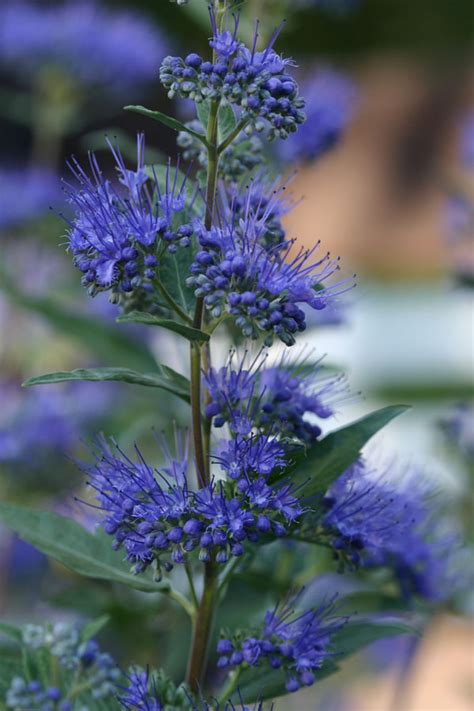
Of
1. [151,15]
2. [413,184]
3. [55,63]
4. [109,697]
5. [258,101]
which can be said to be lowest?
[109,697]

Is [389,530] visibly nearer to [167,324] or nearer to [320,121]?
[167,324]

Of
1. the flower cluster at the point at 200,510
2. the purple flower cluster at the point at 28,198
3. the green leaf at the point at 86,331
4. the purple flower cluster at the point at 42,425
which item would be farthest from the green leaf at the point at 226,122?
the purple flower cluster at the point at 28,198

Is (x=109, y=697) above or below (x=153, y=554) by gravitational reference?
below

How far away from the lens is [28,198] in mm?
1912

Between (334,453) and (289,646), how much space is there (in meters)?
0.15

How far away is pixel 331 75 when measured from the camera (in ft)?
5.11

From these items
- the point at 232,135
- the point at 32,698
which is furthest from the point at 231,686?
the point at 232,135

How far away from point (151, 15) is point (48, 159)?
3.29 m

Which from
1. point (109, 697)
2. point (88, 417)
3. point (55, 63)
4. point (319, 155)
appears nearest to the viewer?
point (109, 697)

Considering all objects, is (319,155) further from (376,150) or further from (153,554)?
(376,150)

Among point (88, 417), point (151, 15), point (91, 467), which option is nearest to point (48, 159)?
point (88, 417)

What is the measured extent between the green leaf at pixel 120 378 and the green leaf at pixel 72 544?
154mm

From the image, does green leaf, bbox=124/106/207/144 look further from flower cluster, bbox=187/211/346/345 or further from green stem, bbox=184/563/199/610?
green stem, bbox=184/563/199/610

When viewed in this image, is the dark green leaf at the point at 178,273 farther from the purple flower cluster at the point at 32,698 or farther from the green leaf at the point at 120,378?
the purple flower cluster at the point at 32,698
